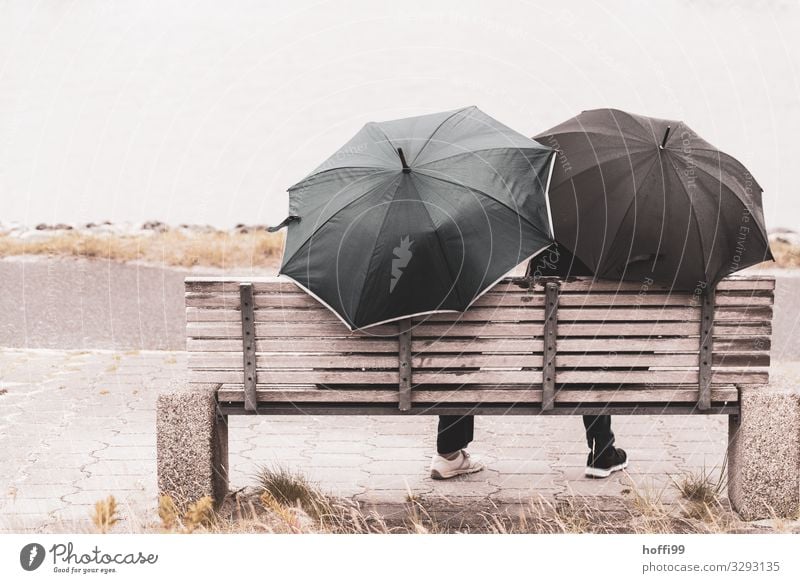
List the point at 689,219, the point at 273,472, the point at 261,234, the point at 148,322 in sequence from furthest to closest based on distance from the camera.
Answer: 1. the point at 261,234
2. the point at 148,322
3. the point at 273,472
4. the point at 689,219

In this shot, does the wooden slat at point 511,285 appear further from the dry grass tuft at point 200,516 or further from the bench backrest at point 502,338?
the dry grass tuft at point 200,516

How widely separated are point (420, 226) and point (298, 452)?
2.02 metres

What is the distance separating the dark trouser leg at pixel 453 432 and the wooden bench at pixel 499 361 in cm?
51

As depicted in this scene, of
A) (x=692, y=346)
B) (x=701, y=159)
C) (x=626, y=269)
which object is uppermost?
(x=701, y=159)

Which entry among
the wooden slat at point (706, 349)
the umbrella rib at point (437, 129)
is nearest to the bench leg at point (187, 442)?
the umbrella rib at point (437, 129)

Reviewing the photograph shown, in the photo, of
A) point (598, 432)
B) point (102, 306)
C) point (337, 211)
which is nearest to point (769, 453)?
point (598, 432)

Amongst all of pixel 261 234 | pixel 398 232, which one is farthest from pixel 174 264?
pixel 398 232

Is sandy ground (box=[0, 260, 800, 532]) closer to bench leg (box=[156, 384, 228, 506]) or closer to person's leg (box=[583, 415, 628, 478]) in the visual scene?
person's leg (box=[583, 415, 628, 478])

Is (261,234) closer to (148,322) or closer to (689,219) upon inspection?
(148,322)

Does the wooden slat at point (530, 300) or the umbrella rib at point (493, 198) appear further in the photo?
the wooden slat at point (530, 300)

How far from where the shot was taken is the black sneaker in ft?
14.5

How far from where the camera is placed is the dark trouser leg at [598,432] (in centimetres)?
431

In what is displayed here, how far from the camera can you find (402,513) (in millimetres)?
4004
